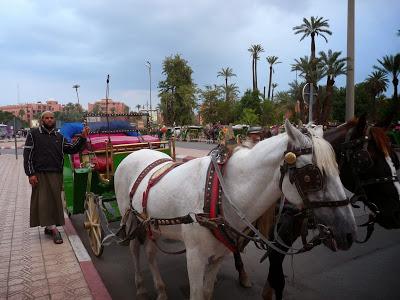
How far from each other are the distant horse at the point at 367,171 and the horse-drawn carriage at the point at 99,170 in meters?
2.70

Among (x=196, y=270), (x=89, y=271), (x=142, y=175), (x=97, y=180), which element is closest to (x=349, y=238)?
(x=196, y=270)

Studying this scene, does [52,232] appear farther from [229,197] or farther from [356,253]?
[356,253]

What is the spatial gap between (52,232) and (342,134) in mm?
4708

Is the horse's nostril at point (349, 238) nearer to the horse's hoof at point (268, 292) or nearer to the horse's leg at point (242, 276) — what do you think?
the horse's hoof at point (268, 292)

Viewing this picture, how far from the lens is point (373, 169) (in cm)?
310

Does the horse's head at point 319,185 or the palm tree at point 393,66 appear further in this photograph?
the palm tree at point 393,66

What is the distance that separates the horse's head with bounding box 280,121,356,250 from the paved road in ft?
6.53

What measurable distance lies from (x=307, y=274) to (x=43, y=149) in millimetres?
4140

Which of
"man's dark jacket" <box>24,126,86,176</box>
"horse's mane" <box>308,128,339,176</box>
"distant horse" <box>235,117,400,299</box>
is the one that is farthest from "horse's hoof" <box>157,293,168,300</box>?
"man's dark jacket" <box>24,126,86,176</box>

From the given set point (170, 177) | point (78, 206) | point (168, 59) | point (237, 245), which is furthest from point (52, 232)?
point (168, 59)

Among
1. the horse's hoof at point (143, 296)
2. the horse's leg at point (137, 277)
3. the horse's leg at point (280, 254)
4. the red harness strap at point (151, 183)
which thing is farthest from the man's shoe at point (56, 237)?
the horse's leg at point (280, 254)

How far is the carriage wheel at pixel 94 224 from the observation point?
5.01 meters

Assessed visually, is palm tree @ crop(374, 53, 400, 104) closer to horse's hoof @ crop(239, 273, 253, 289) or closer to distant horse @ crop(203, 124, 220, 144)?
distant horse @ crop(203, 124, 220, 144)

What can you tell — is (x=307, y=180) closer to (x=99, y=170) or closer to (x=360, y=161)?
(x=360, y=161)
